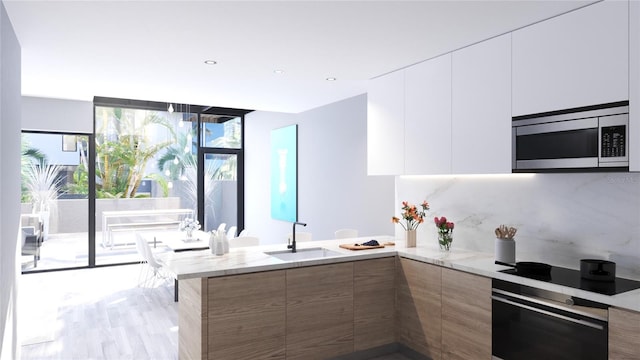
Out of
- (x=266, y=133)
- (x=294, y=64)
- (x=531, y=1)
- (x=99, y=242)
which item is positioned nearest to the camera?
(x=531, y=1)

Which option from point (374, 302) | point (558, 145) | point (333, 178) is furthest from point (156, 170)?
point (558, 145)

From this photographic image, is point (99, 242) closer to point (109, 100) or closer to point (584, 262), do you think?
point (109, 100)

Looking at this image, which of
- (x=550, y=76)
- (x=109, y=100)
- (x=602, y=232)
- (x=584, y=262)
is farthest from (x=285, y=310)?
(x=109, y=100)

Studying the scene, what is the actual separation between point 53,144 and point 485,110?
6.15 metres

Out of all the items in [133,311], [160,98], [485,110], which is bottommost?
[133,311]

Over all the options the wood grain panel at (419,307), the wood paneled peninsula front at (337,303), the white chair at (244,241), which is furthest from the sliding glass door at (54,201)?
the wood grain panel at (419,307)

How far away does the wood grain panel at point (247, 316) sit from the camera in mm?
2816

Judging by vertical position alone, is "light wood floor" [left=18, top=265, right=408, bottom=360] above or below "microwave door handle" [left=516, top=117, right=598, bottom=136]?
below

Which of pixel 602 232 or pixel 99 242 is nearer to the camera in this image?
pixel 602 232

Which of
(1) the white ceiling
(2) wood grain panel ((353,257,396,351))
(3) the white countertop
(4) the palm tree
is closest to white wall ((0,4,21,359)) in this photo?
(1) the white ceiling

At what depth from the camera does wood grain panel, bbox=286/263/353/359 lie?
312cm

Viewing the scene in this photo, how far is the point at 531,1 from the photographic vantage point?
8.07ft

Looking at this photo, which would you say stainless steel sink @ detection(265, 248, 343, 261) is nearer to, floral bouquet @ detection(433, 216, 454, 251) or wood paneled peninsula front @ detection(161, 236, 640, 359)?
wood paneled peninsula front @ detection(161, 236, 640, 359)

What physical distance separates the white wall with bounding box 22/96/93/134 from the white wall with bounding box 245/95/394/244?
285 centimetres
